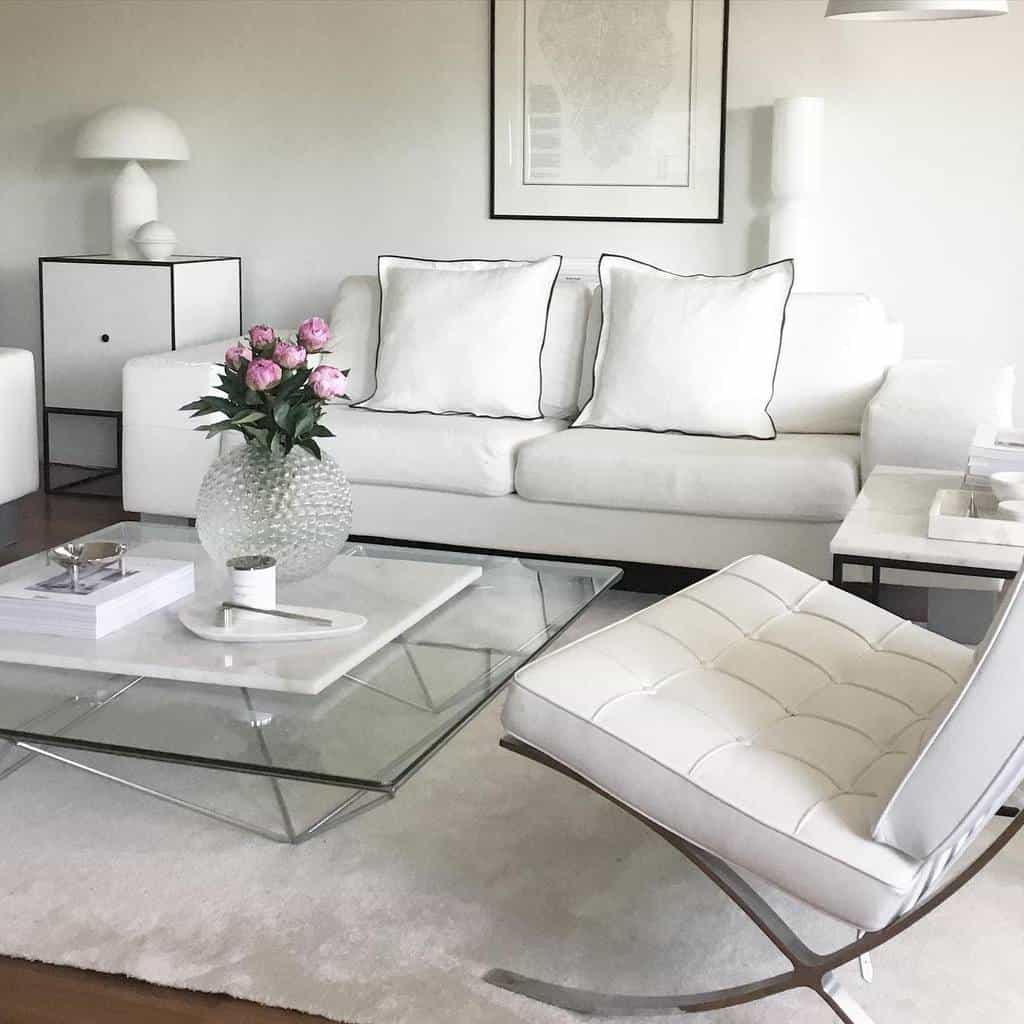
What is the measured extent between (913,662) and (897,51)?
114 inches

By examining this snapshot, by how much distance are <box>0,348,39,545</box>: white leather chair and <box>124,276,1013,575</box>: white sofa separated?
0.33m

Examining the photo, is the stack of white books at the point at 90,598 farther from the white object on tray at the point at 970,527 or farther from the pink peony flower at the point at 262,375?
the white object on tray at the point at 970,527

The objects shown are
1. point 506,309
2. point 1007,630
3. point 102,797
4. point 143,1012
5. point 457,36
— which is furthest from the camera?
point 457,36

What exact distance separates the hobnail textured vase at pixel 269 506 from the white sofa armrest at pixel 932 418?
1.55m

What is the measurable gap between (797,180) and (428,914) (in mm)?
3038

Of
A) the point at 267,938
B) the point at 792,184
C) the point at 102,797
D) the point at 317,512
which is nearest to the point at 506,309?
the point at 792,184

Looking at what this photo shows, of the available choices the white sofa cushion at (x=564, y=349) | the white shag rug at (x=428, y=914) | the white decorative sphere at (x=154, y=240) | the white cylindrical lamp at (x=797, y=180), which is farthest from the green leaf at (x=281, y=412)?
the white decorative sphere at (x=154, y=240)

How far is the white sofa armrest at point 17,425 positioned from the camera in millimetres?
4199

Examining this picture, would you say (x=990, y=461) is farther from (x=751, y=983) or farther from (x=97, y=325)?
(x=97, y=325)

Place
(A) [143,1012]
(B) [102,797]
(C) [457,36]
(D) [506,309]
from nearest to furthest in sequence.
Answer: (A) [143,1012], (B) [102,797], (D) [506,309], (C) [457,36]

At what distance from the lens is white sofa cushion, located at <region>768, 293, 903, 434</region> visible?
397 cm

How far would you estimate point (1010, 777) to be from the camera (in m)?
1.61

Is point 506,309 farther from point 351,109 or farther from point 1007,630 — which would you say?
point 1007,630

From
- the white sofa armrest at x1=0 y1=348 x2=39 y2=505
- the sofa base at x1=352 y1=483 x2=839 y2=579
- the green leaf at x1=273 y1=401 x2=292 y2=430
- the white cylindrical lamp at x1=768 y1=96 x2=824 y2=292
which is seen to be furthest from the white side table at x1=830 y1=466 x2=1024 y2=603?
the white sofa armrest at x1=0 y1=348 x2=39 y2=505
